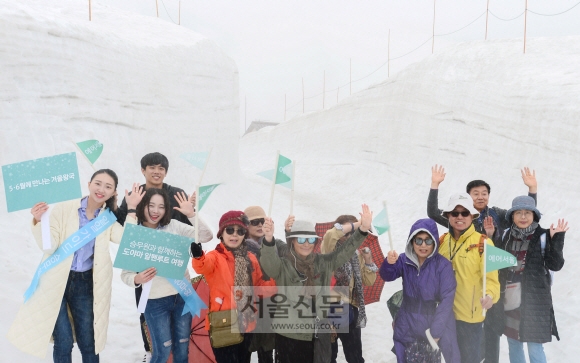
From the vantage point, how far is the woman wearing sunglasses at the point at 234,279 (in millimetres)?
3631

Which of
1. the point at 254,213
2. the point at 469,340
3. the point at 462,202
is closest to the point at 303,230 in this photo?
the point at 254,213

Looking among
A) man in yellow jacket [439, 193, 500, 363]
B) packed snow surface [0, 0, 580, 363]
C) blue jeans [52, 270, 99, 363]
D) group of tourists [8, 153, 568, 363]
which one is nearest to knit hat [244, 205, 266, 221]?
group of tourists [8, 153, 568, 363]

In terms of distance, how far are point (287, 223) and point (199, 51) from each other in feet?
35.3

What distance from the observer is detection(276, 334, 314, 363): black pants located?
359 cm

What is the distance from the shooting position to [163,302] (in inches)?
145

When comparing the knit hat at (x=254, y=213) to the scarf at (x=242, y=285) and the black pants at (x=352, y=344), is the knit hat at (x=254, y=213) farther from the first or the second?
the black pants at (x=352, y=344)

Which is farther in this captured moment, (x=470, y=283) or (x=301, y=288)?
(x=470, y=283)

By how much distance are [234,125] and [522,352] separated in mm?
12244

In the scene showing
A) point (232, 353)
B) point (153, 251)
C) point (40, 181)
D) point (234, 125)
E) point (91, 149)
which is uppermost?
point (234, 125)

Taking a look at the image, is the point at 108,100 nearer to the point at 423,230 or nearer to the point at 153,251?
the point at 153,251

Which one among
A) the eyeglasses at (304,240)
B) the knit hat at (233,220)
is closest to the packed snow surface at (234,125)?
the knit hat at (233,220)

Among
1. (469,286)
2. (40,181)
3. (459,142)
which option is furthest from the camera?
(459,142)

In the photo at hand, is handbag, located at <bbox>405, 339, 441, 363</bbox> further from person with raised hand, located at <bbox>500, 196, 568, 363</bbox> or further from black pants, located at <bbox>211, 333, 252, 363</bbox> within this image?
black pants, located at <bbox>211, 333, 252, 363</bbox>

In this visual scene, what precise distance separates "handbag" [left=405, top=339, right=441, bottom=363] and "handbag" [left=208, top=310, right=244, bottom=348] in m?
1.29
